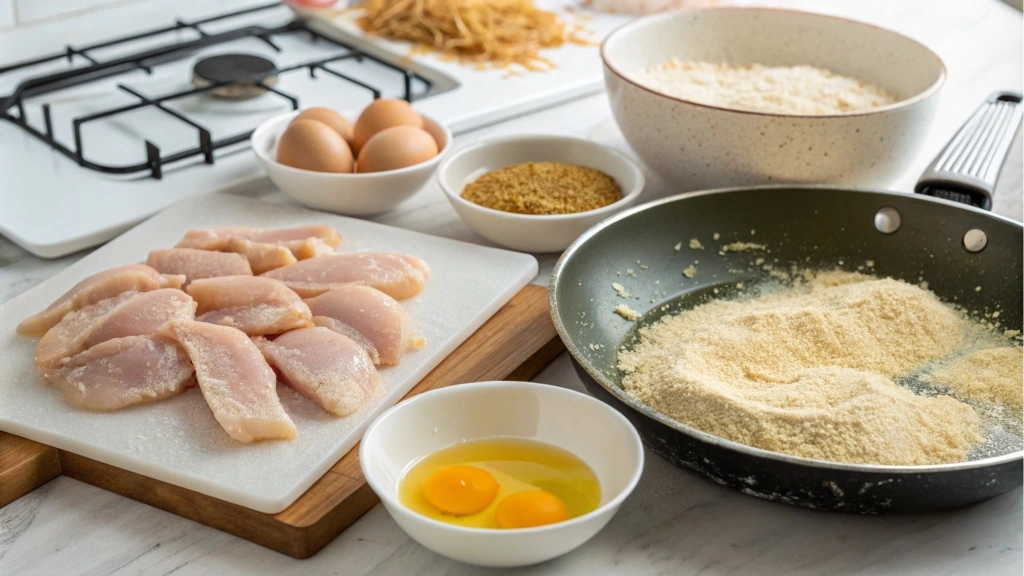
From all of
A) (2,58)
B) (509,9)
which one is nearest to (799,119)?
(509,9)

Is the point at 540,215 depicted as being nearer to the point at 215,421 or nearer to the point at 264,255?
the point at 264,255

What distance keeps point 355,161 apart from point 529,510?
0.79m

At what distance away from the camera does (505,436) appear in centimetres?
96

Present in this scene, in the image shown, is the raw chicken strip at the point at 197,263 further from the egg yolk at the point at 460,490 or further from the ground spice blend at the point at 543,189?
the egg yolk at the point at 460,490

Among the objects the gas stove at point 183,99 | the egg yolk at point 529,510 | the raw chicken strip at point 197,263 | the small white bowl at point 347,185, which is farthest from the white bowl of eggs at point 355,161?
the egg yolk at point 529,510

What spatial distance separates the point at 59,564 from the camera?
883mm

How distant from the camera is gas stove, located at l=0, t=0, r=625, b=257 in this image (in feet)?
4.78

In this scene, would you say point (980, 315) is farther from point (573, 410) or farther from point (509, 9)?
point (509, 9)

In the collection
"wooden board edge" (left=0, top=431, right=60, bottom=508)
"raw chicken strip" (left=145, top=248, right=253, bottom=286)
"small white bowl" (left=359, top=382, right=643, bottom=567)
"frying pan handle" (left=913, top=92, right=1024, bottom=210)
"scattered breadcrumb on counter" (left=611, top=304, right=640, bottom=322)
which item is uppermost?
"frying pan handle" (left=913, top=92, right=1024, bottom=210)

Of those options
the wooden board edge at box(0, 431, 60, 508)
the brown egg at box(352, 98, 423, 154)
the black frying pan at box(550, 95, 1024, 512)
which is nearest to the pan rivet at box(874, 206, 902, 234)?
the black frying pan at box(550, 95, 1024, 512)

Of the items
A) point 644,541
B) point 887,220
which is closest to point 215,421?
point 644,541

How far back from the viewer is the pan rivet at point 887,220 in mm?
1314

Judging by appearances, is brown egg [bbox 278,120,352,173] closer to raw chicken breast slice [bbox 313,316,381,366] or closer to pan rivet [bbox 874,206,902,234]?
raw chicken breast slice [bbox 313,316,381,366]

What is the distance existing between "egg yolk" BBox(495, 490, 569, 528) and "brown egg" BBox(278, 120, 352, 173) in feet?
2.36
